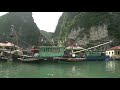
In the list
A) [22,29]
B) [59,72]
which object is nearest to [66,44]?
[22,29]

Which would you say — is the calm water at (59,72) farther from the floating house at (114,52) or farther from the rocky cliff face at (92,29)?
the rocky cliff face at (92,29)

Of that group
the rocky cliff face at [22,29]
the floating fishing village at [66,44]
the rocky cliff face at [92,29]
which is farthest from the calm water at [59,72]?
the rocky cliff face at [22,29]

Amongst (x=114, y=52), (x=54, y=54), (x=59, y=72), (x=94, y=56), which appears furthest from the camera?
(x=114, y=52)

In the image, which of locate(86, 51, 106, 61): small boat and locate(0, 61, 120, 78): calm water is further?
locate(86, 51, 106, 61): small boat

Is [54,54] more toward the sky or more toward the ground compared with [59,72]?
more toward the sky

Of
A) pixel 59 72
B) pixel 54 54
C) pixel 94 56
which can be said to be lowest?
pixel 59 72

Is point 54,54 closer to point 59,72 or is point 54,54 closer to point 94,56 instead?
point 94,56

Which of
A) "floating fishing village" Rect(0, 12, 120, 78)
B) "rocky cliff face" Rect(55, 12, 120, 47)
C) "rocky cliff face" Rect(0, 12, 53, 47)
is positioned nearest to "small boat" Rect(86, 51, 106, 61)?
"floating fishing village" Rect(0, 12, 120, 78)

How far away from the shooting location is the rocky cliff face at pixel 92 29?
80.1 feet

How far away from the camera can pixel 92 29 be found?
2541 cm

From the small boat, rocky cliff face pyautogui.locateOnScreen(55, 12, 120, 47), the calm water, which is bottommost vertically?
the calm water

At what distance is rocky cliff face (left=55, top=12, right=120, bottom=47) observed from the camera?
24.4 metres

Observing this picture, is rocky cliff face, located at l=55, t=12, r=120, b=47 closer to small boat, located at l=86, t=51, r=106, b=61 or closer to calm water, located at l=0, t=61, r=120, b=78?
small boat, located at l=86, t=51, r=106, b=61
